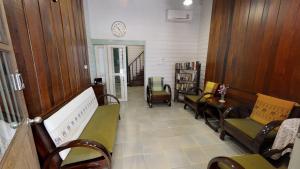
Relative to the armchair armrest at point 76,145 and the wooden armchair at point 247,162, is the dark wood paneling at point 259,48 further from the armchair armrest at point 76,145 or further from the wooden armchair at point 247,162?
the armchair armrest at point 76,145

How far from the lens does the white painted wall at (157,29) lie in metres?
3.92

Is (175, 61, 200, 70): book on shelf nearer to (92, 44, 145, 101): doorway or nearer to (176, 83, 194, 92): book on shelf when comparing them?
(176, 83, 194, 92): book on shelf

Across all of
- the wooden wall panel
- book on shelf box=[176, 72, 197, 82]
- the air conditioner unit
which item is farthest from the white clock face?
book on shelf box=[176, 72, 197, 82]

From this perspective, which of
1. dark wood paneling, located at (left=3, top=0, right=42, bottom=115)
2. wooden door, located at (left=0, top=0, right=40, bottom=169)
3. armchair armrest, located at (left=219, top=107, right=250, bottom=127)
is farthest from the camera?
armchair armrest, located at (left=219, top=107, right=250, bottom=127)

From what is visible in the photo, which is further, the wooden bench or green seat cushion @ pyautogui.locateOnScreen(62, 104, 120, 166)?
green seat cushion @ pyautogui.locateOnScreen(62, 104, 120, 166)

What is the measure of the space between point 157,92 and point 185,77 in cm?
111

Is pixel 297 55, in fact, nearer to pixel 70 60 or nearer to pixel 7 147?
pixel 7 147

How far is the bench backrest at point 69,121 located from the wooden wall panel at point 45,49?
137 mm

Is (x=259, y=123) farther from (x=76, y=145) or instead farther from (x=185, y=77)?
(x=76, y=145)

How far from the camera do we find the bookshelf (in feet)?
14.4

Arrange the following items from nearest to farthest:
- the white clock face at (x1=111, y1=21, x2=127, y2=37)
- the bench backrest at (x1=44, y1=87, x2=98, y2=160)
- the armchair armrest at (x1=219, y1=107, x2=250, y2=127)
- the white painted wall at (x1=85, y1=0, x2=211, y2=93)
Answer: the bench backrest at (x1=44, y1=87, x2=98, y2=160)
the armchair armrest at (x1=219, y1=107, x2=250, y2=127)
the white painted wall at (x1=85, y1=0, x2=211, y2=93)
the white clock face at (x1=111, y1=21, x2=127, y2=37)

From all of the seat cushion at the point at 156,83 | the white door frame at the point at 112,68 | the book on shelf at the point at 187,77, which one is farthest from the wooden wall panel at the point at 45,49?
the book on shelf at the point at 187,77

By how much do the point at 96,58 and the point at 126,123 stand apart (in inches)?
92.4

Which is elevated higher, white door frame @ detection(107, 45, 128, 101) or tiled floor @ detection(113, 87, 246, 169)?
white door frame @ detection(107, 45, 128, 101)
